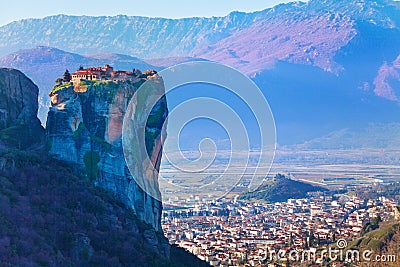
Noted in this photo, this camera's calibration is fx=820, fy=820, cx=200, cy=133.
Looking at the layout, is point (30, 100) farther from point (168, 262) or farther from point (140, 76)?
point (168, 262)

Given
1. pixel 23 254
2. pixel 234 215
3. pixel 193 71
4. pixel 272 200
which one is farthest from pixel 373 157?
pixel 23 254

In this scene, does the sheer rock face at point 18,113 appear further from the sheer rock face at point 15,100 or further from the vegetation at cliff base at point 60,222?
the vegetation at cliff base at point 60,222

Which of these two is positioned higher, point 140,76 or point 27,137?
point 140,76

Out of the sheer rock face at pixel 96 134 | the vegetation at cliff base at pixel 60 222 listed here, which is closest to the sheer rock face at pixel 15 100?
the sheer rock face at pixel 96 134

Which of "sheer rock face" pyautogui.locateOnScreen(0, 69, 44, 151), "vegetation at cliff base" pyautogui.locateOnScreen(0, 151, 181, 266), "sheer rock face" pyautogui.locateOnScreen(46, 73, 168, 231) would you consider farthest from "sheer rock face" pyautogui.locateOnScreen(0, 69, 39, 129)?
"vegetation at cliff base" pyautogui.locateOnScreen(0, 151, 181, 266)

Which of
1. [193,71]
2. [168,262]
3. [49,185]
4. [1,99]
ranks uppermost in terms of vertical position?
[193,71]

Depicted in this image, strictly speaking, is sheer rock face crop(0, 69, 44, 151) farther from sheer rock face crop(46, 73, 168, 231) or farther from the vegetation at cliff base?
the vegetation at cliff base

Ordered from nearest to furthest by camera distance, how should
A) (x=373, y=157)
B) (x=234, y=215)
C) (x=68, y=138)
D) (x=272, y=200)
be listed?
1. (x=68, y=138)
2. (x=234, y=215)
3. (x=272, y=200)
4. (x=373, y=157)
